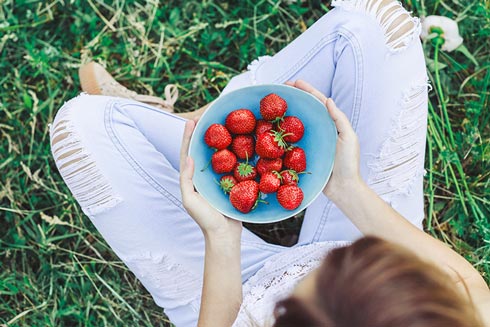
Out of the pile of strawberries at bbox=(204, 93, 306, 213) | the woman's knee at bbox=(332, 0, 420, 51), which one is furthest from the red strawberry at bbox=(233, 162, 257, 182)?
the woman's knee at bbox=(332, 0, 420, 51)

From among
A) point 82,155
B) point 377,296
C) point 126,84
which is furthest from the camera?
point 126,84

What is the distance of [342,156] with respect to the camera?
1.06 meters

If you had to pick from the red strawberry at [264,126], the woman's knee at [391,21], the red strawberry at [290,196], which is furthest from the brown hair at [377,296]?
the woman's knee at [391,21]

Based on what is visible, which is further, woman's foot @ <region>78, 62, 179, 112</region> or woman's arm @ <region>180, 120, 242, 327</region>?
woman's foot @ <region>78, 62, 179, 112</region>

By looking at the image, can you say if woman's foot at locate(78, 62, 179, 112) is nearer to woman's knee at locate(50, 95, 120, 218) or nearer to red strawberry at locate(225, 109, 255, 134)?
woman's knee at locate(50, 95, 120, 218)

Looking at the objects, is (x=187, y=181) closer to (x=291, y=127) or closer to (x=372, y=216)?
(x=291, y=127)

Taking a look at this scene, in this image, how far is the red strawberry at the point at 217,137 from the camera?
107 centimetres

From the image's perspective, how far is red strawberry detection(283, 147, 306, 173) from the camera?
1094 mm

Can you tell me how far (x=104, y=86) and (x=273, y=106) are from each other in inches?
27.8

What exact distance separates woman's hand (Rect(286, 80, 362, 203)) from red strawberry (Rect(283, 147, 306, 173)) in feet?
0.21

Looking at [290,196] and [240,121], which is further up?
[240,121]

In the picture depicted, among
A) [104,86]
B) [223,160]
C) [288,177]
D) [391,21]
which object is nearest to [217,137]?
[223,160]

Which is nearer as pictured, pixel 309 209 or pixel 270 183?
pixel 270 183

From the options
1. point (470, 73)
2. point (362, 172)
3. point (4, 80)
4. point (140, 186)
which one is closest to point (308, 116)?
point (362, 172)
